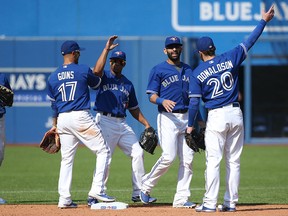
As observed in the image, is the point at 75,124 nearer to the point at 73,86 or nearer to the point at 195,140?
the point at 73,86

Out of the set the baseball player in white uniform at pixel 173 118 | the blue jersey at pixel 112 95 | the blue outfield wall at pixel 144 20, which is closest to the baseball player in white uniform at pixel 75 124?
the blue jersey at pixel 112 95

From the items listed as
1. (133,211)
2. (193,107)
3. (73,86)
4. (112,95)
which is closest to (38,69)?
(112,95)

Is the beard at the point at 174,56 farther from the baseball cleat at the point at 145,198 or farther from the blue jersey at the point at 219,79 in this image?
the baseball cleat at the point at 145,198

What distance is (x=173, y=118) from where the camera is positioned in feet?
32.7

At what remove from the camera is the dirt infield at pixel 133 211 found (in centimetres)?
912

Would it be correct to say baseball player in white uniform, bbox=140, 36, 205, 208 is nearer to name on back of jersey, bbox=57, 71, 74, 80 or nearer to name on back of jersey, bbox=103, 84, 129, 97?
name on back of jersey, bbox=103, 84, 129, 97

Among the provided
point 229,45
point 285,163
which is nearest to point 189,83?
point 285,163

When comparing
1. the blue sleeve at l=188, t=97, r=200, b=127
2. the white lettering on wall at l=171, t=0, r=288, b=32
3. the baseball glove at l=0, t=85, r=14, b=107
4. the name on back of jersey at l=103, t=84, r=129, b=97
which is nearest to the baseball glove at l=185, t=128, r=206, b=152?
the blue sleeve at l=188, t=97, r=200, b=127

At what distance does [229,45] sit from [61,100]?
49.7ft

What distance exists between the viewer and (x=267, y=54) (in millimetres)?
24359

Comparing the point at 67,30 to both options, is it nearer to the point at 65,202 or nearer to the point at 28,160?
the point at 28,160

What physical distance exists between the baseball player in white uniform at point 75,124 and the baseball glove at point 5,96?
97 cm

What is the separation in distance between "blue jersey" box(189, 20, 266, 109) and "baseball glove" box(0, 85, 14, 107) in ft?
8.64

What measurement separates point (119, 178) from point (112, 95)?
440 centimetres
